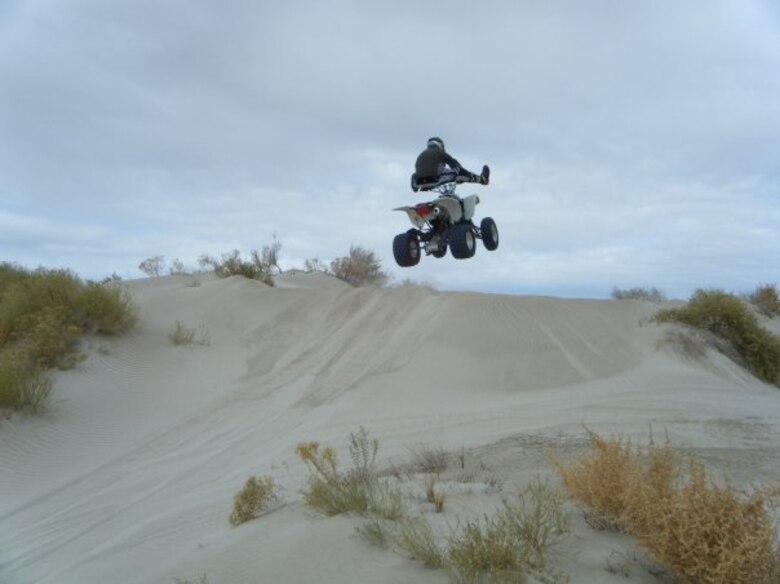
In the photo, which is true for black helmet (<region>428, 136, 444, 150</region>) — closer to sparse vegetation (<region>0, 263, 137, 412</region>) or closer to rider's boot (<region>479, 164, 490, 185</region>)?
rider's boot (<region>479, 164, 490, 185</region>)

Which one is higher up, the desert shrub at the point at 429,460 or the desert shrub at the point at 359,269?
the desert shrub at the point at 359,269

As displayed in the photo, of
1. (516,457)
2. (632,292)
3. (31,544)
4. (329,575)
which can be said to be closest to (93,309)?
(31,544)

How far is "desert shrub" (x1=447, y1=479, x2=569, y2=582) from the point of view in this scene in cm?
457

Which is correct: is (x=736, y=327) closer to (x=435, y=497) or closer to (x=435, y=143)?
(x=435, y=143)

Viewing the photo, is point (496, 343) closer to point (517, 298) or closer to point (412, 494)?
point (517, 298)

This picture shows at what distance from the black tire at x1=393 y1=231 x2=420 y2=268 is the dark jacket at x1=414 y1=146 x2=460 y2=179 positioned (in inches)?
37.2

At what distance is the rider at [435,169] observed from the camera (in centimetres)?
1033

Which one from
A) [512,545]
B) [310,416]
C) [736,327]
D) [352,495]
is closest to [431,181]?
[310,416]

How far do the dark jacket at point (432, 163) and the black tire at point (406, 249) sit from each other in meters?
0.94

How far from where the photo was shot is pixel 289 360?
15953 mm

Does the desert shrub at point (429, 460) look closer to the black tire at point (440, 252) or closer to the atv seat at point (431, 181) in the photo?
the black tire at point (440, 252)

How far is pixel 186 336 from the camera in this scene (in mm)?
16625

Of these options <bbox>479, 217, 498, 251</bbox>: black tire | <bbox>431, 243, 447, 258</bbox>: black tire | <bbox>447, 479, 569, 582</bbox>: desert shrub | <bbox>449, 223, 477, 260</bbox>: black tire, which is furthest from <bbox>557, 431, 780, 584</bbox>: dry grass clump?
<bbox>479, 217, 498, 251</bbox>: black tire

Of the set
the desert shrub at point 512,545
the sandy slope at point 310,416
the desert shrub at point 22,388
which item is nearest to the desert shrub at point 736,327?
the sandy slope at point 310,416
